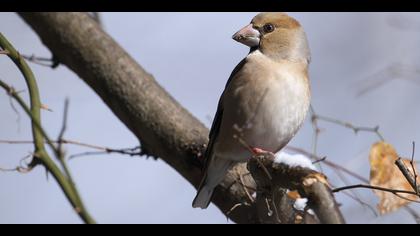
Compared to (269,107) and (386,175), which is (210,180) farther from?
(386,175)

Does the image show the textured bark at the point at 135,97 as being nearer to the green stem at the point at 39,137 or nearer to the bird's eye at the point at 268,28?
the bird's eye at the point at 268,28

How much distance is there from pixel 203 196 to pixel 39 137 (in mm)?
1701

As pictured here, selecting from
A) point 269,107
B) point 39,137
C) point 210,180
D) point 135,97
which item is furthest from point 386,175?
point 135,97

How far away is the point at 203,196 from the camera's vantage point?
385cm

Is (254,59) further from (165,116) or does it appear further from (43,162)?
(43,162)

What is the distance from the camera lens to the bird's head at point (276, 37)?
3.78 metres

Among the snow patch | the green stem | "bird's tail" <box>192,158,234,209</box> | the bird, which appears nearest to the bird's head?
the bird

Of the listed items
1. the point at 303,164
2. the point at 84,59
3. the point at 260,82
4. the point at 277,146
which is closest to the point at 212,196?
the point at 277,146

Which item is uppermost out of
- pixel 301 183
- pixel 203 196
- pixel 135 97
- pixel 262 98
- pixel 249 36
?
pixel 249 36

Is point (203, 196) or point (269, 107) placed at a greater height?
point (269, 107)

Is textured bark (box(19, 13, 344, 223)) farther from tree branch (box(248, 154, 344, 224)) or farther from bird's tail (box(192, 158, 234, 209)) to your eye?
tree branch (box(248, 154, 344, 224))

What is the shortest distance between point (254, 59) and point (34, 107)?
1633 mm

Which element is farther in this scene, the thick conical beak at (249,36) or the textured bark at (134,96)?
the textured bark at (134,96)

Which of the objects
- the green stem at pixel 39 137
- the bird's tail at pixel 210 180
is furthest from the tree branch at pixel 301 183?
the bird's tail at pixel 210 180
